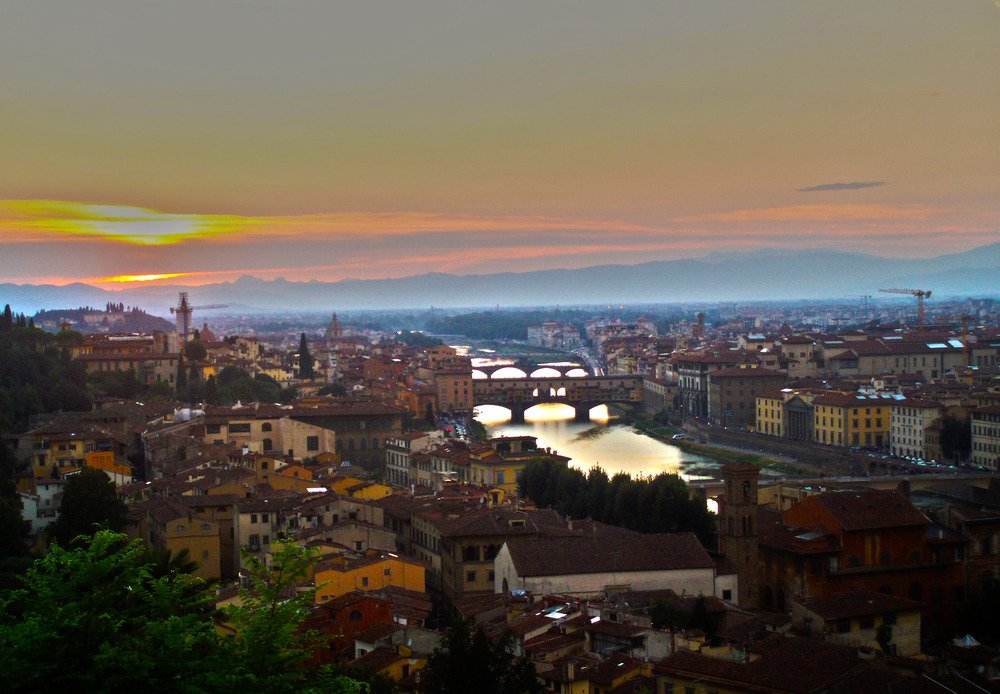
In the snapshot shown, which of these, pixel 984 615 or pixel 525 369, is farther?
pixel 525 369

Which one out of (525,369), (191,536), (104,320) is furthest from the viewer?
(104,320)

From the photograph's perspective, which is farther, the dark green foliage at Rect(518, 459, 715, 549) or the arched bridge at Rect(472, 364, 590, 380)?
the arched bridge at Rect(472, 364, 590, 380)

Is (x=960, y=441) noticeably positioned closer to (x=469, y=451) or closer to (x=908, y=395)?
(x=908, y=395)

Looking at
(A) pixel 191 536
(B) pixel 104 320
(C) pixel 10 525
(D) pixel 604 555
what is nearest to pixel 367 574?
(D) pixel 604 555

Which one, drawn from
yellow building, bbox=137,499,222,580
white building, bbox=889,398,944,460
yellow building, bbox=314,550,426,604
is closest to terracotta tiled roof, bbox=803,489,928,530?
yellow building, bbox=314,550,426,604

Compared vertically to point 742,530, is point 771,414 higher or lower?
lower

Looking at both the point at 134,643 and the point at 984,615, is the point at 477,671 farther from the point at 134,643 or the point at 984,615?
the point at 984,615

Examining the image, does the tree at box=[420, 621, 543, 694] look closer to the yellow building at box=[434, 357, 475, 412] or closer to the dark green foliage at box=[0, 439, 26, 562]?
the dark green foliage at box=[0, 439, 26, 562]

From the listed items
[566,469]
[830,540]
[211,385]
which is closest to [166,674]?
[830,540]
